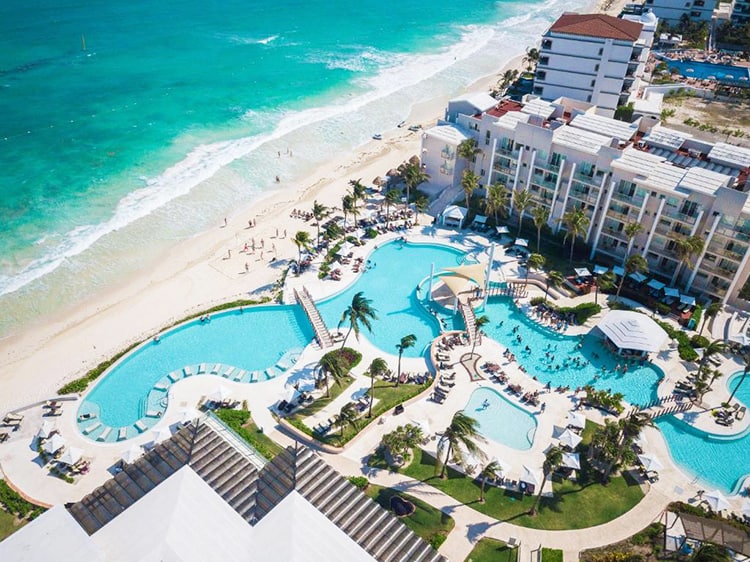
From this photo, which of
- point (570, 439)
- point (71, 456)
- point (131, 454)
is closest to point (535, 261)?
point (570, 439)

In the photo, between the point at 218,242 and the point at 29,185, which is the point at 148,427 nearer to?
the point at 218,242

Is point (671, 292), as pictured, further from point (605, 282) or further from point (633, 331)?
point (633, 331)

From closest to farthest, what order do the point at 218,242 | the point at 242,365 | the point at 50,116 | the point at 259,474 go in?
1. the point at 259,474
2. the point at 242,365
3. the point at 218,242
4. the point at 50,116

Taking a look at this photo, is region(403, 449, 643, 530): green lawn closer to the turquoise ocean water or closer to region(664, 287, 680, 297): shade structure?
region(664, 287, 680, 297): shade structure

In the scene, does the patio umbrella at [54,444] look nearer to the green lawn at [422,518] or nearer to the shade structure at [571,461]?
the green lawn at [422,518]

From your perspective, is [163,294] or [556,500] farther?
[163,294]

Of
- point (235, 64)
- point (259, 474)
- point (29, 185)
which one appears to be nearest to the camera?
point (259, 474)

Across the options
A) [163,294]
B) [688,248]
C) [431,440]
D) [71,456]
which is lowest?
[163,294]

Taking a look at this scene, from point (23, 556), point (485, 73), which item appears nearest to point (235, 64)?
point (485, 73)
